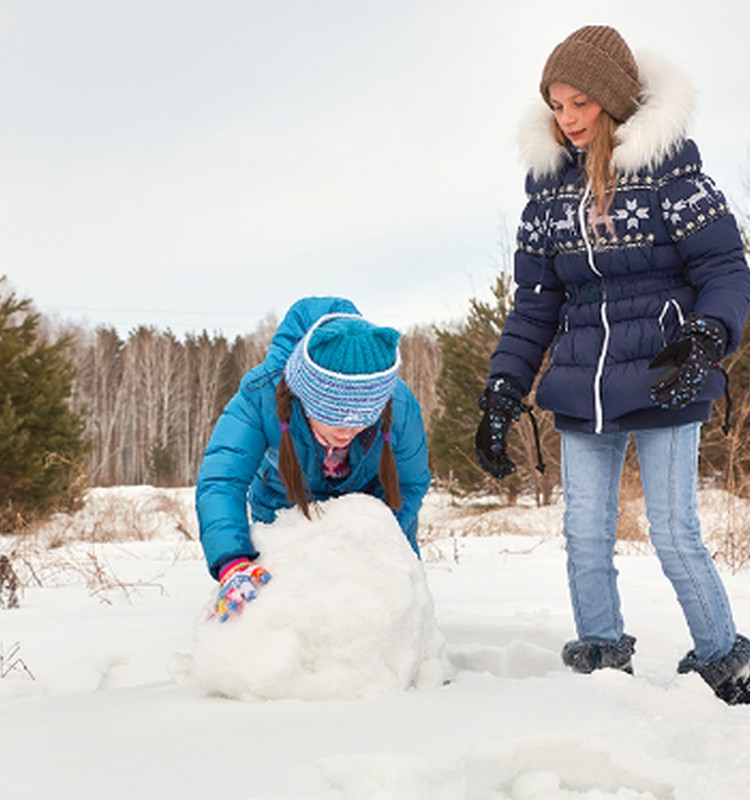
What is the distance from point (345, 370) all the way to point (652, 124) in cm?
108

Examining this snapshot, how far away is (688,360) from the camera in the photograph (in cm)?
198

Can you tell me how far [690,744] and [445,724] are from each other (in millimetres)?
483

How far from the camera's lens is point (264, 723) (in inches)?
58.8

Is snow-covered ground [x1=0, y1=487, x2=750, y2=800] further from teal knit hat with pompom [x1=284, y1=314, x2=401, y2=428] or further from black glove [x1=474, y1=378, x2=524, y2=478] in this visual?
black glove [x1=474, y1=378, x2=524, y2=478]

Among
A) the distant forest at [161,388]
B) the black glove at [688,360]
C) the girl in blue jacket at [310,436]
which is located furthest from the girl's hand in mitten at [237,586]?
the distant forest at [161,388]

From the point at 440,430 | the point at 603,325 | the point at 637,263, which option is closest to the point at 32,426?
the point at 440,430

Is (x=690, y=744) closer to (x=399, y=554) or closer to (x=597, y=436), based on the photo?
(x=399, y=554)

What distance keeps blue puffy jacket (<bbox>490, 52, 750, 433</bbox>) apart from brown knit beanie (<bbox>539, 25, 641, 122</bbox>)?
0.06 m

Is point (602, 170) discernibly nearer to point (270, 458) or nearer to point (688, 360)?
point (688, 360)

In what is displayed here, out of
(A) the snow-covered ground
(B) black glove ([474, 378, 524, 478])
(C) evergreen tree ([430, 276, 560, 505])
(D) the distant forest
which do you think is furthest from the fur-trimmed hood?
(D) the distant forest

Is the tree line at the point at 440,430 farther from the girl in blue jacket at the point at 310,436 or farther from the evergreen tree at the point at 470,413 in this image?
the girl in blue jacket at the point at 310,436

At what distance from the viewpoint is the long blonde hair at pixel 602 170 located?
2.20 m

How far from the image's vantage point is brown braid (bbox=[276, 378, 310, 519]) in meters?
2.04

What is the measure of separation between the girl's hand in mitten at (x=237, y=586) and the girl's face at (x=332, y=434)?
0.43 m
